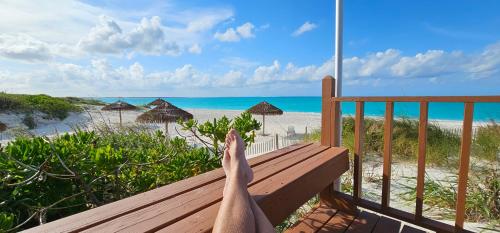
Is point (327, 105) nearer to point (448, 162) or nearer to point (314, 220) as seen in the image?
point (314, 220)

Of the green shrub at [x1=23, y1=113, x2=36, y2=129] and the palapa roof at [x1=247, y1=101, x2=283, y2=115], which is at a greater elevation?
the palapa roof at [x1=247, y1=101, x2=283, y2=115]

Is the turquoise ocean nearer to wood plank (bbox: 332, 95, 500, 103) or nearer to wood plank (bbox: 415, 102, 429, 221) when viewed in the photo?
wood plank (bbox: 332, 95, 500, 103)

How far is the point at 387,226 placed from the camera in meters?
2.14

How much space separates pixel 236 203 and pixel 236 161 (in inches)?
10.1

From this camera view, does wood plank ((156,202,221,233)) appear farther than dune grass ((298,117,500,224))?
No

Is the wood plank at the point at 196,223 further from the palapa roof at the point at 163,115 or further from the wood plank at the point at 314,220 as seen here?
the palapa roof at the point at 163,115

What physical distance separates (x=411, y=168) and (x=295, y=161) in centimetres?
424

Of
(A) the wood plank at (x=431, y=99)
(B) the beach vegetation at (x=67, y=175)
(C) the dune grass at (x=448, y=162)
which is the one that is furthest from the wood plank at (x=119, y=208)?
(C) the dune grass at (x=448, y=162)

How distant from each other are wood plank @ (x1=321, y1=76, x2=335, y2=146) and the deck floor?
0.66 meters

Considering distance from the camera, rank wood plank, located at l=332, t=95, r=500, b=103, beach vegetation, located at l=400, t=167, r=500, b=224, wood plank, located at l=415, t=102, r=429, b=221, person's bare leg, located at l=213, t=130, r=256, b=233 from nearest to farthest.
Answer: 1. person's bare leg, located at l=213, t=130, r=256, b=233
2. wood plank, located at l=332, t=95, r=500, b=103
3. wood plank, located at l=415, t=102, r=429, b=221
4. beach vegetation, located at l=400, t=167, r=500, b=224

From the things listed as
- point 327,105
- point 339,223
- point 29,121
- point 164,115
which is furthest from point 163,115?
point 29,121

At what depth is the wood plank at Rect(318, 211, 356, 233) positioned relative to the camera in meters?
2.09

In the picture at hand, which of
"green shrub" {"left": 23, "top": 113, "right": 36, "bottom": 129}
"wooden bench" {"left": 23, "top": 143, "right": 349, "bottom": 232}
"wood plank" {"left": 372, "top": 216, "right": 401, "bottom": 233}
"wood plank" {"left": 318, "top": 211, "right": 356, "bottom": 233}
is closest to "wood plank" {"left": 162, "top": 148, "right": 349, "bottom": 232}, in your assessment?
"wooden bench" {"left": 23, "top": 143, "right": 349, "bottom": 232}

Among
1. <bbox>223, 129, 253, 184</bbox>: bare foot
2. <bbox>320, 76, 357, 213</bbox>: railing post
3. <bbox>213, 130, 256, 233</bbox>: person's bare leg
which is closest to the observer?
<bbox>213, 130, 256, 233</bbox>: person's bare leg
